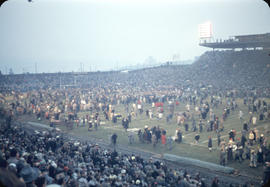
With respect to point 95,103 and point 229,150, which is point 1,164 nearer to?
point 229,150

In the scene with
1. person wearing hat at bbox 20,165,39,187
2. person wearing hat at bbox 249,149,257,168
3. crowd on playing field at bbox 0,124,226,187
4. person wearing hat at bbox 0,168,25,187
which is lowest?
person wearing hat at bbox 249,149,257,168

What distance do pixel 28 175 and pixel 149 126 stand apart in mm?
19514

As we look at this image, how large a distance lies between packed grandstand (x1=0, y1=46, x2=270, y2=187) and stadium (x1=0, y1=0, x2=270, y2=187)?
0.06m

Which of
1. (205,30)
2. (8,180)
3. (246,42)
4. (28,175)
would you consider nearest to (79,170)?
(28,175)

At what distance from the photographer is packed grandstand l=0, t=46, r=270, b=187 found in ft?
36.6

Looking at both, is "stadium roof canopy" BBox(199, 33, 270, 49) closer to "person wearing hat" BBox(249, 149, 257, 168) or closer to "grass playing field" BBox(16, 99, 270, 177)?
"grass playing field" BBox(16, 99, 270, 177)

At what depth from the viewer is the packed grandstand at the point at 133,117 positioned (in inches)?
439

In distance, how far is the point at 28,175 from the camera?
7977 millimetres

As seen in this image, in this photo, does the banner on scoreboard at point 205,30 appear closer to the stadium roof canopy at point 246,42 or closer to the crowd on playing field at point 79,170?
the stadium roof canopy at point 246,42

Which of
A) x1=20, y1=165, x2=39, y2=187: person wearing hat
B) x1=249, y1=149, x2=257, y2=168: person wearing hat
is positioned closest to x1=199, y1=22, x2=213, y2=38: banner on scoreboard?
x1=249, y1=149, x2=257, y2=168: person wearing hat

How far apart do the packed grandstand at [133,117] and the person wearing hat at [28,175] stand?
0.10ft

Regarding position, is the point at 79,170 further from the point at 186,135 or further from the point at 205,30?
the point at 205,30

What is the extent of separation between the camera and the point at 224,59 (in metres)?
57.5

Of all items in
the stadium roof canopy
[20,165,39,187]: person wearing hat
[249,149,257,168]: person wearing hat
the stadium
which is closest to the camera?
[20,165,39,187]: person wearing hat
